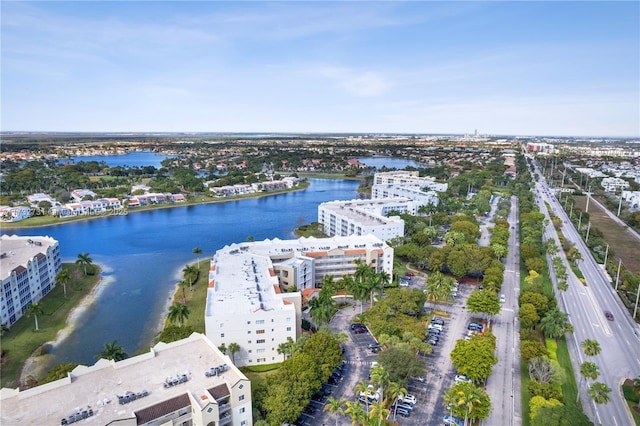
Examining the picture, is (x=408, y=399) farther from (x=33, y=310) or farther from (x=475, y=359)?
(x=33, y=310)

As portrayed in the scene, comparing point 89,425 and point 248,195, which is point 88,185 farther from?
point 89,425

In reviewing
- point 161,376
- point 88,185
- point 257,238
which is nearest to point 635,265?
point 257,238

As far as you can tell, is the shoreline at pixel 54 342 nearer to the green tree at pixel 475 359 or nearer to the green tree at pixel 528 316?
the green tree at pixel 475 359

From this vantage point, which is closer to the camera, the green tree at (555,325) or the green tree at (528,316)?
the green tree at (555,325)

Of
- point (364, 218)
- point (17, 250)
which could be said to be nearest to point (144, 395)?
point (17, 250)

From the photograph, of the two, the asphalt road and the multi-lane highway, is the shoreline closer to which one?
the asphalt road

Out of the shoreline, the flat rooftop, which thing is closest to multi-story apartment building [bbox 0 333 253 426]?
the shoreline

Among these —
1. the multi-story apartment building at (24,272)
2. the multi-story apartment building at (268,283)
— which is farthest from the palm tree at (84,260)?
the multi-story apartment building at (268,283)
